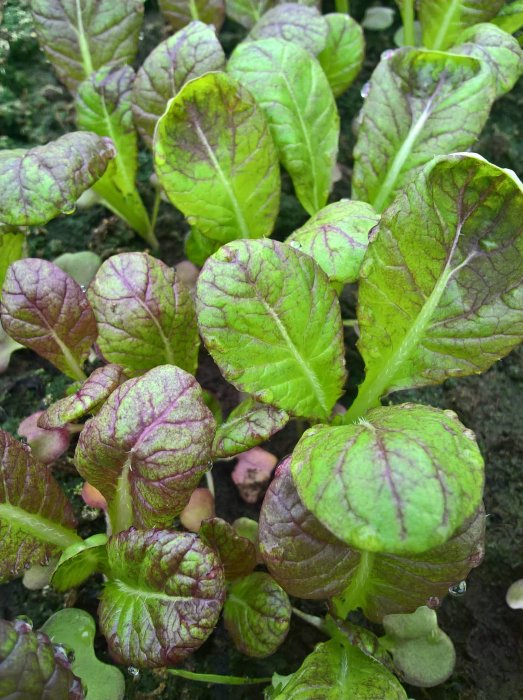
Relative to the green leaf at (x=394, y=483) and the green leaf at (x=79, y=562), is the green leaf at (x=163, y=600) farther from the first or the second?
the green leaf at (x=394, y=483)

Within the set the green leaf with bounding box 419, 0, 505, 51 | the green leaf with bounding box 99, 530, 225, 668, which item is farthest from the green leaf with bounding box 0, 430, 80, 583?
the green leaf with bounding box 419, 0, 505, 51

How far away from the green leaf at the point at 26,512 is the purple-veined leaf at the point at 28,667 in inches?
7.8

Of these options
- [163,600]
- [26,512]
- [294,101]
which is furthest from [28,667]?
[294,101]

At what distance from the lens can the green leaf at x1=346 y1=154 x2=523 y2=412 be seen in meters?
0.92

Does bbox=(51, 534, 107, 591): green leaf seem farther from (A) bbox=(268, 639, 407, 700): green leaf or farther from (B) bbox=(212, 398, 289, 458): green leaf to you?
(A) bbox=(268, 639, 407, 700): green leaf

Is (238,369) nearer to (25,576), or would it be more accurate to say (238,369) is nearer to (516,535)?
(25,576)

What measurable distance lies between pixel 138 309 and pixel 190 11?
0.89 meters

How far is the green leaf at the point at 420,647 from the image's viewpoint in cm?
106

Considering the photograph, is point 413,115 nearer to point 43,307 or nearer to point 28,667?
point 43,307

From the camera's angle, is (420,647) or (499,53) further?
(499,53)

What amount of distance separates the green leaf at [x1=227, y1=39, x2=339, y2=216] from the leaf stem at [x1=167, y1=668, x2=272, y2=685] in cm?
92

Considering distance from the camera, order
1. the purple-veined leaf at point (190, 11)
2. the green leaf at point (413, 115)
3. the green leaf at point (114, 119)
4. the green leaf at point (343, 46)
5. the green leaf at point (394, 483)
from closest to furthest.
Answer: the green leaf at point (394, 483) → the green leaf at point (413, 115) → the green leaf at point (114, 119) → the green leaf at point (343, 46) → the purple-veined leaf at point (190, 11)

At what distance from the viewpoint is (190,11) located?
1.58m

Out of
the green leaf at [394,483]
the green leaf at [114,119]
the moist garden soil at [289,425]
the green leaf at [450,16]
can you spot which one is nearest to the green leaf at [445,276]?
the green leaf at [394,483]
